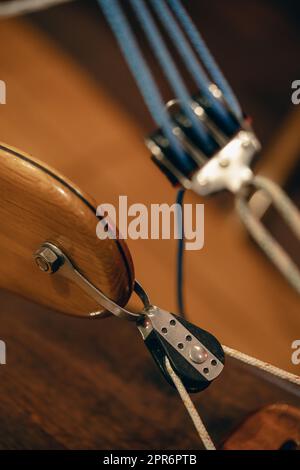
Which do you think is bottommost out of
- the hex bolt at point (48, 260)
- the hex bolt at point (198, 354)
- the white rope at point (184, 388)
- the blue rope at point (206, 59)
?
the white rope at point (184, 388)

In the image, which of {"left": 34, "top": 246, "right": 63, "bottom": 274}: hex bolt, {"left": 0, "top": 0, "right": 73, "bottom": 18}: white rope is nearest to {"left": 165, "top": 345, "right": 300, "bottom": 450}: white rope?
{"left": 34, "top": 246, "right": 63, "bottom": 274}: hex bolt

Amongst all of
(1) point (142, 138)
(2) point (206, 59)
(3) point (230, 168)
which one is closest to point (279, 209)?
(3) point (230, 168)

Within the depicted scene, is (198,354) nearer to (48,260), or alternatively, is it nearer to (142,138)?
(48,260)

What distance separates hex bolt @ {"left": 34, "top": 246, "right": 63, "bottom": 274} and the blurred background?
0.31 metres

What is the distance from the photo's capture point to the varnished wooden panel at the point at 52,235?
0.41 m

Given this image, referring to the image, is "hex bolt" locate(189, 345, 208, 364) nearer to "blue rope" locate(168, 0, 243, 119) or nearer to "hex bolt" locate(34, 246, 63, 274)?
"hex bolt" locate(34, 246, 63, 274)

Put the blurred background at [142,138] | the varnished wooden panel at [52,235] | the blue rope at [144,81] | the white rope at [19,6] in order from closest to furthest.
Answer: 1. the varnished wooden panel at [52,235]
2. the blue rope at [144,81]
3. the blurred background at [142,138]
4. the white rope at [19,6]

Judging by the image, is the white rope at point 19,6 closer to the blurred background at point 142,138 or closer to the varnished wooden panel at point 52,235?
the blurred background at point 142,138

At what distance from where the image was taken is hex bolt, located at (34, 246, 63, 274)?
435 millimetres

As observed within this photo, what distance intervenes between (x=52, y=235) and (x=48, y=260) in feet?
0.07

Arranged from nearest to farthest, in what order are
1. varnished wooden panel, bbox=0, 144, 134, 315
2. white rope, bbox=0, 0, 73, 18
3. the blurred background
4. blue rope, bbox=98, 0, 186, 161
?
varnished wooden panel, bbox=0, 144, 134, 315
blue rope, bbox=98, 0, 186, 161
the blurred background
white rope, bbox=0, 0, 73, 18

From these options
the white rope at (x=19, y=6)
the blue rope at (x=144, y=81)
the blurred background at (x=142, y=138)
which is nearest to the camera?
the blue rope at (x=144, y=81)

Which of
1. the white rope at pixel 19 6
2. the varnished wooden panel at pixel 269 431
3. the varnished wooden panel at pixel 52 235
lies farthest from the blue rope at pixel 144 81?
the white rope at pixel 19 6
